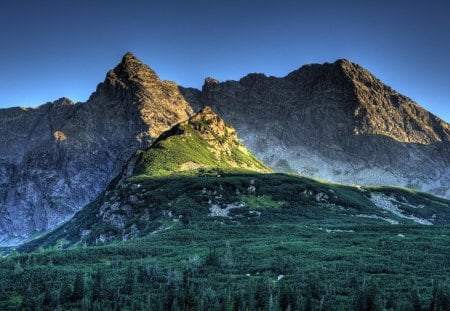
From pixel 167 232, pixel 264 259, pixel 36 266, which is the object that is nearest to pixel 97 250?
pixel 36 266

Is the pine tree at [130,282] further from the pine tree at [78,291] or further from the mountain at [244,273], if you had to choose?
the pine tree at [78,291]

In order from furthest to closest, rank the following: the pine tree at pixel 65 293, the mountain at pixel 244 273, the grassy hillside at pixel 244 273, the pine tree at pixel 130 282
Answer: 1. the pine tree at pixel 130 282
2. the pine tree at pixel 65 293
3. the mountain at pixel 244 273
4. the grassy hillside at pixel 244 273

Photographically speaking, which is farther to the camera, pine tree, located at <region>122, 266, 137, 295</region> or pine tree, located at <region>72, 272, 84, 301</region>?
pine tree, located at <region>122, 266, 137, 295</region>

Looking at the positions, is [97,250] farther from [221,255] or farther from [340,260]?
[340,260]

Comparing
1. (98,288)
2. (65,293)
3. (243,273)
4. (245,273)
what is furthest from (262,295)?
(65,293)

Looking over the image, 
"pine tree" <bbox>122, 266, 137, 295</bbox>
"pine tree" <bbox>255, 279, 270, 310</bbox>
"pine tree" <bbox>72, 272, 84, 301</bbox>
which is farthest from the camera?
"pine tree" <bbox>122, 266, 137, 295</bbox>

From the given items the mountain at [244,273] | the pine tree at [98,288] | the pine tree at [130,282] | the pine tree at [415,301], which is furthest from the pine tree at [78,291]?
the pine tree at [415,301]

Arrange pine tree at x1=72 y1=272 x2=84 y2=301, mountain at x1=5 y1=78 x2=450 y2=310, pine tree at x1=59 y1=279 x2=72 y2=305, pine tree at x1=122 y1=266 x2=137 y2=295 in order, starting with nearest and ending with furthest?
mountain at x1=5 y1=78 x2=450 y2=310 < pine tree at x1=59 y1=279 x2=72 y2=305 < pine tree at x1=72 y1=272 x2=84 y2=301 < pine tree at x1=122 y1=266 x2=137 y2=295

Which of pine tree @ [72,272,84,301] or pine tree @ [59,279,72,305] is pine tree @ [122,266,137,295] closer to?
pine tree @ [72,272,84,301]

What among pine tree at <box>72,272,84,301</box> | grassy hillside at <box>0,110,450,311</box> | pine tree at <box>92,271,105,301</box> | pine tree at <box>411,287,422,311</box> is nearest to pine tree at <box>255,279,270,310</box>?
grassy hillside at <box>0,110,450,311</box>

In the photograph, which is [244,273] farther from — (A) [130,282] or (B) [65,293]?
(B) [65,293]

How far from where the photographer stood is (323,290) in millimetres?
109000

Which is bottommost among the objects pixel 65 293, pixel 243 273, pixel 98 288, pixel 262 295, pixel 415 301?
pixel 65 293

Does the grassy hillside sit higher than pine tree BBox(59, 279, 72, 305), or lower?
higher
